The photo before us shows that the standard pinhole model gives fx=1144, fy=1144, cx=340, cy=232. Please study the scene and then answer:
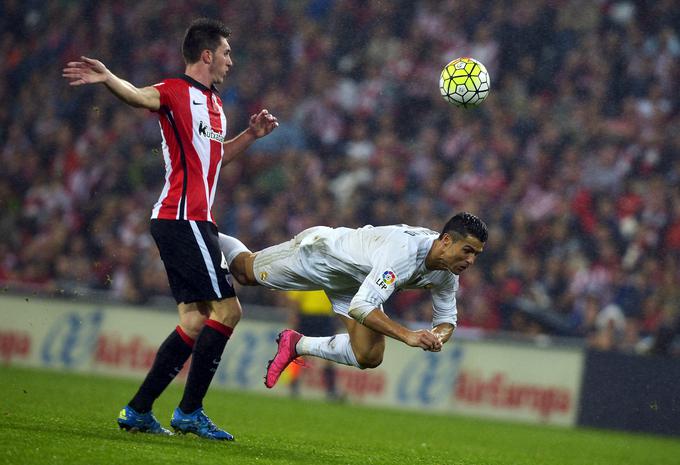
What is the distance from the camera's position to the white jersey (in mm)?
6938

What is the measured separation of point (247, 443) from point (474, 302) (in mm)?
7486

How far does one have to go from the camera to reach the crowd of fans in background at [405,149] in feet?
47.5

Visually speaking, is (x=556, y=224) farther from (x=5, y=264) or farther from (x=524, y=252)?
(x=5, y=264)

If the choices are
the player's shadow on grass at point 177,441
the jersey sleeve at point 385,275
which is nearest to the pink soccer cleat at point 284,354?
the player's shadow on grass at point 177,441

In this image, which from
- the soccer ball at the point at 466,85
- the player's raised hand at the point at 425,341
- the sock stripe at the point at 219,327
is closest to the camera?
the player's raised hand at the point at 425,341

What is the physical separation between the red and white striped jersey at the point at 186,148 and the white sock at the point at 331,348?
3.99ft

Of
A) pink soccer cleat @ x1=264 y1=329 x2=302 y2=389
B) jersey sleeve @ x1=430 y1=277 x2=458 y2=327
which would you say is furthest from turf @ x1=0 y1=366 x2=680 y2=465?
jersey sleeve @ x1=430 y1=277 x2=458 y2=327

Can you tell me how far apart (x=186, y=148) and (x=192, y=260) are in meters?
0.70

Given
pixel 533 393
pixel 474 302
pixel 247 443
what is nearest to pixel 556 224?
pixel 474 302

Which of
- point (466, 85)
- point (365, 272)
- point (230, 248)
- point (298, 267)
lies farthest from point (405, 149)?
point (365, 272)

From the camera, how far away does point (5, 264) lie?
16.3 m

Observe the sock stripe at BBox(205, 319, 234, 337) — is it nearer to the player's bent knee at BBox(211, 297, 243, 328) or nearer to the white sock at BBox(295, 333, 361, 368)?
the player's bent knee at BBox(211, 297, 243, 328)

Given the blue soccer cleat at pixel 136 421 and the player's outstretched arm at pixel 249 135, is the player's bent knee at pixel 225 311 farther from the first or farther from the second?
the player's outstretched arm at pixel 249 135

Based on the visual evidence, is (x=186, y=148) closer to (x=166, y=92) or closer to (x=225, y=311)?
(x=166, y=92)
